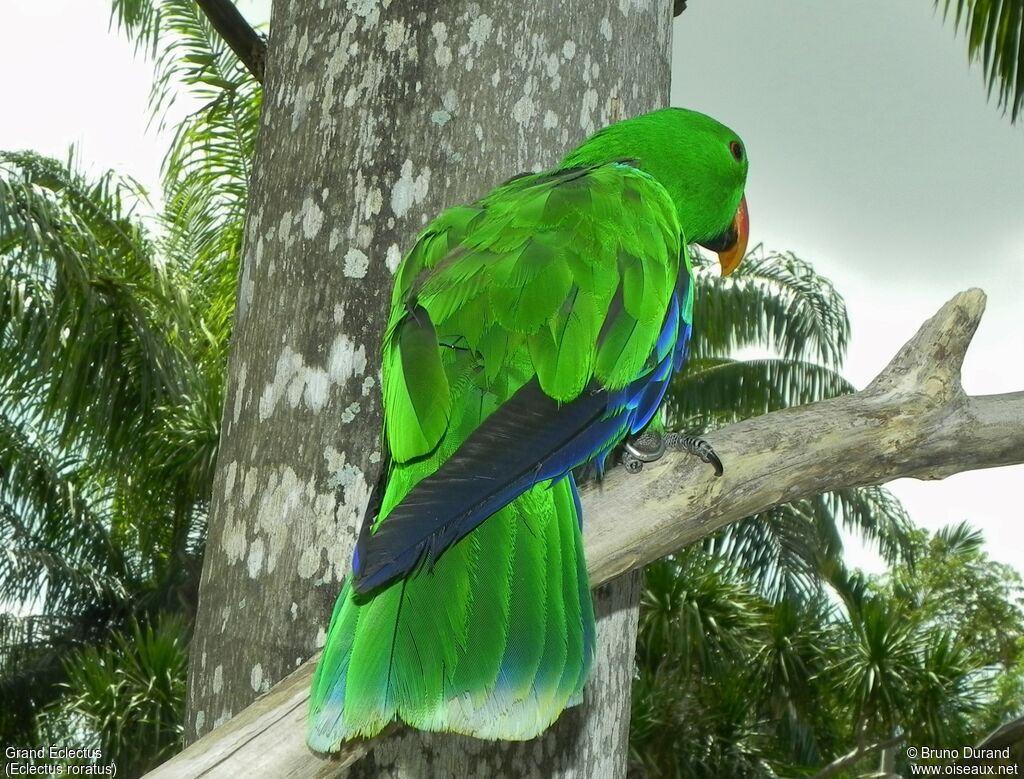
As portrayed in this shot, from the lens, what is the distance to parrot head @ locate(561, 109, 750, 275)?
83.9 inches

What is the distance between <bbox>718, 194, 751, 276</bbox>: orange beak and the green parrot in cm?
87

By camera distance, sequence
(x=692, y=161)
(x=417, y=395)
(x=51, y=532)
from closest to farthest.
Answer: (x=417, y=395)
(x=692, y=161)
(x=51, y=532)

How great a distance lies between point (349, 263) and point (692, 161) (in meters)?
0.87

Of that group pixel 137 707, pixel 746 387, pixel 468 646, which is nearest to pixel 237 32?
pixel 468 646

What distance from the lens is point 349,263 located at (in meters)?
2.03

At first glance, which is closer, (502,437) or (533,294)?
(502,437)

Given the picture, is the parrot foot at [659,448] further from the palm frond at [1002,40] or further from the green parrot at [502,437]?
the palm frond at [1002,40]

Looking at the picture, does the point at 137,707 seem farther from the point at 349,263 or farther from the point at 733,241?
the point at 349,263

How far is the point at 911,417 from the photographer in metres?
2.11

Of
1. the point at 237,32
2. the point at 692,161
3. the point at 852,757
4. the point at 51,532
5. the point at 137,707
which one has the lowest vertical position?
the point at 852,757

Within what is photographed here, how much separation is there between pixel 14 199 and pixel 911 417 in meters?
7.50

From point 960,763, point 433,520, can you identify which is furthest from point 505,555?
point 960,763

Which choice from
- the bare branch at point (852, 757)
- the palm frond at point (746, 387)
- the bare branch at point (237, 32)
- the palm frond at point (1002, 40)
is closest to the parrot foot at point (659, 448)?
the bare branch at point (237, 32)

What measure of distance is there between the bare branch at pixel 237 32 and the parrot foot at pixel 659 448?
1.51m
